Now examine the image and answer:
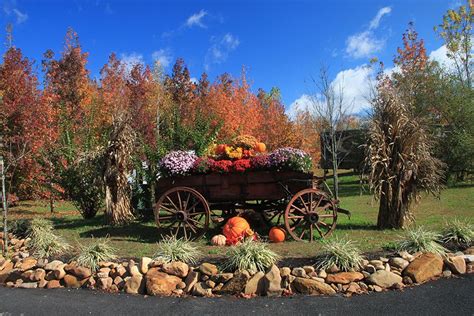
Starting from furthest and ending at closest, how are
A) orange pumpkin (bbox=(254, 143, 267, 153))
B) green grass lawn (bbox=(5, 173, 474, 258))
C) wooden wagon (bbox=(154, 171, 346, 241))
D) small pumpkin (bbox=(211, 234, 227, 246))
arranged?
orange pumpkin (bbox=(254, 143, 267, 153)) → wooden wagon (bbox=(154, 171, 346, 241)) → small pumpkin (bbox=(211, 234, 227, 246)) → green grass lawn (bbox=(5, 173, 474, 258))

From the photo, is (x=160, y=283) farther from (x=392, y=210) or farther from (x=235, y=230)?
(x=392, y=210)

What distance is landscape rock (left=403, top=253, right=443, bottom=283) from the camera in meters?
4.81

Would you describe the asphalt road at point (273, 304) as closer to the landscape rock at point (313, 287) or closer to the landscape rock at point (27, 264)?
the landscape rock at point (313, 287)

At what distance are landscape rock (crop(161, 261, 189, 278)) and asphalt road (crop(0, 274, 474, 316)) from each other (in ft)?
1.34

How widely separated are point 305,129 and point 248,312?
1173 inches

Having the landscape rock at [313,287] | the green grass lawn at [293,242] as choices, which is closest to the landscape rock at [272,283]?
the landscape rock at [313,287]

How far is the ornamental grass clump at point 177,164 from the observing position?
7427 mm

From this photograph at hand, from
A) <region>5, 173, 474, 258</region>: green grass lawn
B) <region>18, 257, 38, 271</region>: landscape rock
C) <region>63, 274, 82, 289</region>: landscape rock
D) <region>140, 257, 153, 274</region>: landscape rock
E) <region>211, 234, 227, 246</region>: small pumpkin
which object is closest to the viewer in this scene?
<region>140, 257, 153, 274</region>: landscape rock

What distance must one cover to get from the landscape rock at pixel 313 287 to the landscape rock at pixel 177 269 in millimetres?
1456

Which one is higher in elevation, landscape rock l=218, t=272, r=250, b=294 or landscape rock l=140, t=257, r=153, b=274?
landscape rock l=140, t=257, r=153, b=274

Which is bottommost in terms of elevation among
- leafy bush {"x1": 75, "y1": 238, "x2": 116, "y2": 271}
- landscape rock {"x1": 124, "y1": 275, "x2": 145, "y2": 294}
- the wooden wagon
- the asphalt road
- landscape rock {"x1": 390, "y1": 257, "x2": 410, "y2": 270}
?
the asphalt road

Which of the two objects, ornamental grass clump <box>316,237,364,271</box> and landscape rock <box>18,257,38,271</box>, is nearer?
ornamental grass clump <box>316,237,364,271</box>

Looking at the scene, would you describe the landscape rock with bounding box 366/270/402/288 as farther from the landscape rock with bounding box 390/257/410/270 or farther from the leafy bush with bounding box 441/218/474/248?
the leafy bush with bounding box 441/218/474/248

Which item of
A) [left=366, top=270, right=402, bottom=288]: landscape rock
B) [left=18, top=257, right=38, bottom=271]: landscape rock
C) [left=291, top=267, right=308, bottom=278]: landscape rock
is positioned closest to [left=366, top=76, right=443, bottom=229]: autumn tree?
[left=366, top=270, right=402, bottom=288]: landscape rock
